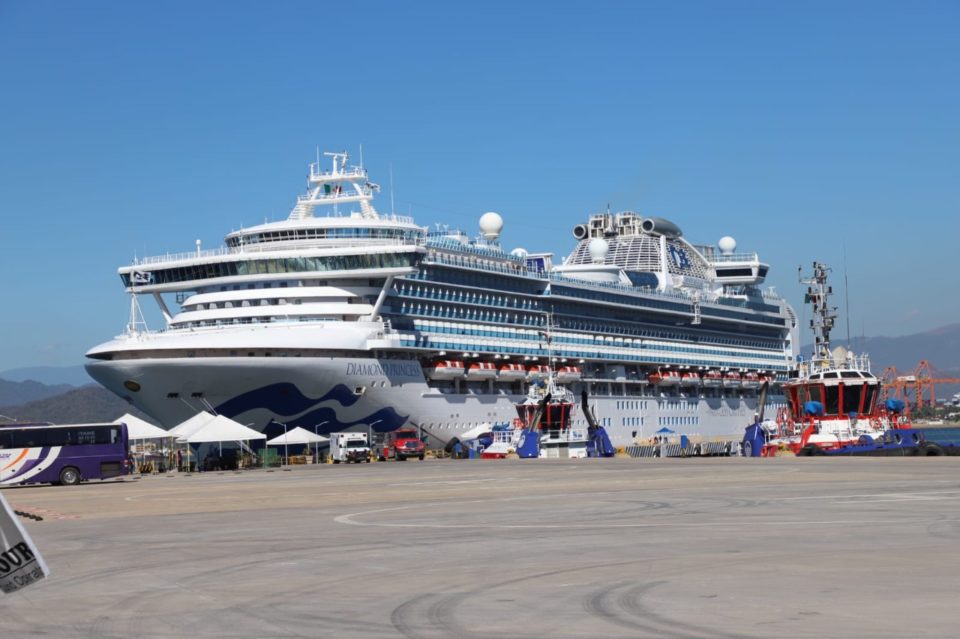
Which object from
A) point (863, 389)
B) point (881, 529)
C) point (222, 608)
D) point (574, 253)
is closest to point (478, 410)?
point (863, 389)

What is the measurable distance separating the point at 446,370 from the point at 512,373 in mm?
8160

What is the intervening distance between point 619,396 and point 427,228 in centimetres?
2575

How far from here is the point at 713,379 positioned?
11600cm

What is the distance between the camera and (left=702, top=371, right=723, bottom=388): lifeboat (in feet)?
377

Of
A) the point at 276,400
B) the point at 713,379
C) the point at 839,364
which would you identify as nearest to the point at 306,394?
the point at 276,400

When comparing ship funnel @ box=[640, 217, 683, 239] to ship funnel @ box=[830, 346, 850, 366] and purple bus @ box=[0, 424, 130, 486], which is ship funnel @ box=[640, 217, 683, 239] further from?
purple bus @ box=[0, 424, 130, 486]

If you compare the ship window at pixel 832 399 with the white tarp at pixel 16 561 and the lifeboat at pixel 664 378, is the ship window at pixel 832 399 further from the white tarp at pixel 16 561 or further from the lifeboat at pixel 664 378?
the white tarp at pixel 16 561

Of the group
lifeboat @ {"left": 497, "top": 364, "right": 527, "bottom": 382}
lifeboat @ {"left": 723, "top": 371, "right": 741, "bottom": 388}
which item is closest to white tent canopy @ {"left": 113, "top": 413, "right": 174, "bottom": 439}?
lifeboat @ {"left": 497, "top": 364, "right": 527, "bottom": 382}

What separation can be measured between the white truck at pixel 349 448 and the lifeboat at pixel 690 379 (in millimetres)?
44627

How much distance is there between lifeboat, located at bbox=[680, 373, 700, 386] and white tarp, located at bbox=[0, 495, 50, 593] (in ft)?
338

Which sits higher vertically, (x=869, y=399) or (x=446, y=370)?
(x=446, y=370)

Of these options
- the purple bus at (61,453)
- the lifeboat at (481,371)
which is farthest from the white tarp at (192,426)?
the lifeboat at (481,371)

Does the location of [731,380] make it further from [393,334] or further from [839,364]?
[393,334]

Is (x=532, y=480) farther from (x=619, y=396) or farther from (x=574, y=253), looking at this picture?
(x=574, y=253)
